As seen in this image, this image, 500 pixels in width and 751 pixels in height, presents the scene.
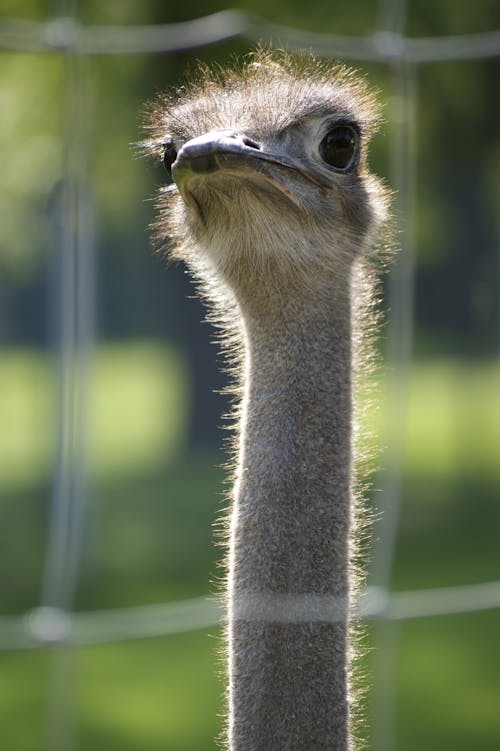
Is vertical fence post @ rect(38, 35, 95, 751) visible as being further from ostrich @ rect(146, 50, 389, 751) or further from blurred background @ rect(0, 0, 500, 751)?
ostrich @ rect(146, 50, 389, 751)

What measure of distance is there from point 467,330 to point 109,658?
2.50 meters

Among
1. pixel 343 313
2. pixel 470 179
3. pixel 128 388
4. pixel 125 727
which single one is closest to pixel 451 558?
pixel 470 179

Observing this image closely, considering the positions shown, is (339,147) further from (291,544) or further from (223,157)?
(291,544)

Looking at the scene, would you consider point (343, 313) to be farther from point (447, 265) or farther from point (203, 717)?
point (447, 265)

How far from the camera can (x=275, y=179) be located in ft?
6.90

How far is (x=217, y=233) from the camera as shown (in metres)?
2.36

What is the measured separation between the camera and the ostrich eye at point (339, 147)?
224 cm

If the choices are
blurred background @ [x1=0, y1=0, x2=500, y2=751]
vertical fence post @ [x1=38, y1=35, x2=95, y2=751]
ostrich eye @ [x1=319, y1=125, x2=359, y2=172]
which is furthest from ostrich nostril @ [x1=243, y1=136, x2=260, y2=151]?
blurred background @ [x1=0, y1=0, x2=500, y2=751]

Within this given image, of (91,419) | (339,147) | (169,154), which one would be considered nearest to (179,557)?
(91,419)

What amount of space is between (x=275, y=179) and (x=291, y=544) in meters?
0.52

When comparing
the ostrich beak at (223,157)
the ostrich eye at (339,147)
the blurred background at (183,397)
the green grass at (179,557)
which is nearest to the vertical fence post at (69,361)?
the blurred background at (183,397)

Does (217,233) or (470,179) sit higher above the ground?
(470,179)

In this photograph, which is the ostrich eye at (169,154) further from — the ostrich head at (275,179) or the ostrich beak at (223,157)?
the ostrich beak at (223,157)

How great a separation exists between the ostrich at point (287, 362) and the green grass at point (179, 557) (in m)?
3.91
